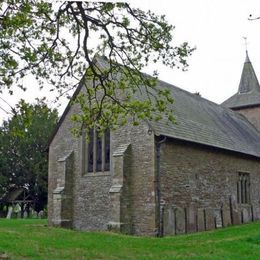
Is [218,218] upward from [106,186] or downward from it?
downward

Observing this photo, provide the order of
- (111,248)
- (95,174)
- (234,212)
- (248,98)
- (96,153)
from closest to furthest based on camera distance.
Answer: (111,248), (95,174), (96,153), (234,212), (248,98)

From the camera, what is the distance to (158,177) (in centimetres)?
1928

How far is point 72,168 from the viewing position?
74.4 ft

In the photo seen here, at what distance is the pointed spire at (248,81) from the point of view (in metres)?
37.9

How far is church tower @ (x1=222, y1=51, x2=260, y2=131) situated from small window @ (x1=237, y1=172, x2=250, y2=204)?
32.5ft

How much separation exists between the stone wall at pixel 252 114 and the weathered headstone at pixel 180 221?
18149 millimetres

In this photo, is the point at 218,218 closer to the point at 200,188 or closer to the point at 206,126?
the point at 200,188

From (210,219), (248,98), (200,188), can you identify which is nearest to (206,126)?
(200,188)

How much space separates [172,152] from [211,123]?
266 inches

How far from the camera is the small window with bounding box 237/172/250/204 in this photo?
1001 inches

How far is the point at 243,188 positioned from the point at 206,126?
4554mm

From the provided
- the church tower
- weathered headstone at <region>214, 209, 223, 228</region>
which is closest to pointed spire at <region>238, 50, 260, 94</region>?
the church tower

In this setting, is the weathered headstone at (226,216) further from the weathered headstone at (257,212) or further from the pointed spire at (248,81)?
the pointed spire at (248,81)

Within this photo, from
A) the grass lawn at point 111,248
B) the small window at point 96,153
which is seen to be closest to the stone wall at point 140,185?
the small window at point 96,153
